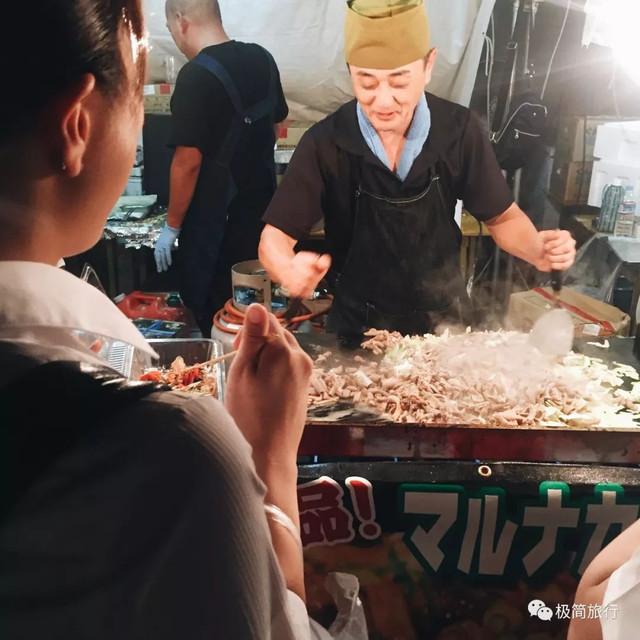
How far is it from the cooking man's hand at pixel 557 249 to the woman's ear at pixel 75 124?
213 cm

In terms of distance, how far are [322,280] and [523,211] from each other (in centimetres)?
85

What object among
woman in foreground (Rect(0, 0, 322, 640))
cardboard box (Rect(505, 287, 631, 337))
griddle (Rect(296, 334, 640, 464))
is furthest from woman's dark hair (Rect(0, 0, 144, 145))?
cardboard box (Rect(505, 287, 631, 337))

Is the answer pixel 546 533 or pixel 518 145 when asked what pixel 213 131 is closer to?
pixel 518 145

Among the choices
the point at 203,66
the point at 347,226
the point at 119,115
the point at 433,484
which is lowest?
the point at 433,484

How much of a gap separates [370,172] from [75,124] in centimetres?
193

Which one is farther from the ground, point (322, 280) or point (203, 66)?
point (203, 66)

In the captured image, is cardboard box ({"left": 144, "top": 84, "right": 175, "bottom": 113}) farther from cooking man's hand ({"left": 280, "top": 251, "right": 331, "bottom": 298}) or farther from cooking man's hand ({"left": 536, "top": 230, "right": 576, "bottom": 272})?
cooking man's hand ({"left": 536, "top": 230, "right": 576, "bottom": 272})

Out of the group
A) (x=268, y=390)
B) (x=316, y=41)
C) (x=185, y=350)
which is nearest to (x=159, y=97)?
(x=316, y=41)

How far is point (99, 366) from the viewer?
0.60m

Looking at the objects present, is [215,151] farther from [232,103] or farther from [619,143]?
[619,143]

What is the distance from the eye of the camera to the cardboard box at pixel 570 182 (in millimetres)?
2565

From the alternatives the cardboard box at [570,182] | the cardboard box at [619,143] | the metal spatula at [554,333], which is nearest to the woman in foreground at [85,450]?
the metal spatula at [554,333]

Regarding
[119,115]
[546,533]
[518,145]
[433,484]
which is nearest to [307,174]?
[518,145]

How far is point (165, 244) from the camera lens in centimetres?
254
